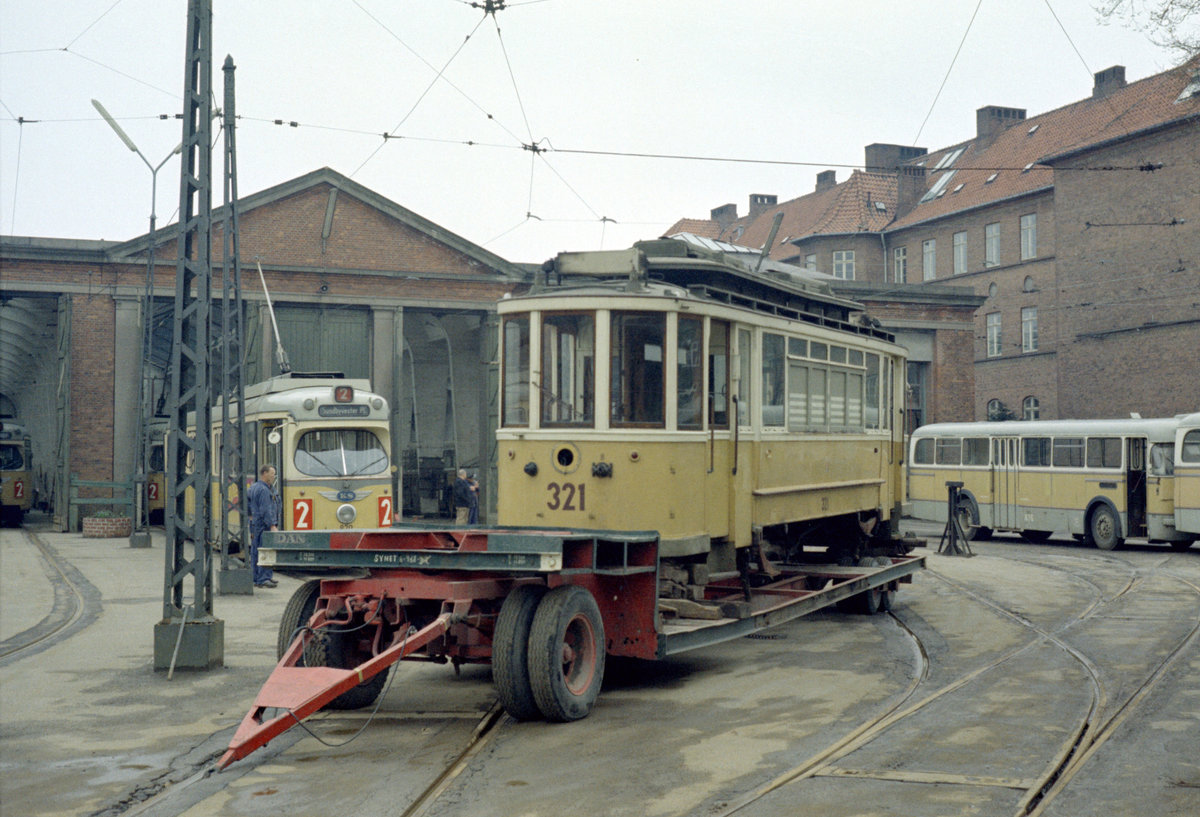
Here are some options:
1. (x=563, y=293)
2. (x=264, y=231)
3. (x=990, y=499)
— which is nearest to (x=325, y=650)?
(x=563, y=293)

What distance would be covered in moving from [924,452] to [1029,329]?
24.3 m

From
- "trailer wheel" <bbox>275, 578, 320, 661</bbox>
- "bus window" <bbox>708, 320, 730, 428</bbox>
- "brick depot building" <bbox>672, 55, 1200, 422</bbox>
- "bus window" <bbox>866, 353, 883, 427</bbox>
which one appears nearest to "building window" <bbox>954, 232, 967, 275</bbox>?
"brick depot building" <bbox>672, 55, 1200, 422</bbox>

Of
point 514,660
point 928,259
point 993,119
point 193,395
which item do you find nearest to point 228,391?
point 193,395

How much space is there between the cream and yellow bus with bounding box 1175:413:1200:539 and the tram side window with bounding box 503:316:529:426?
17.6 metres

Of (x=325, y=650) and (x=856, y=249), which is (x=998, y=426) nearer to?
(x=325, y=650)

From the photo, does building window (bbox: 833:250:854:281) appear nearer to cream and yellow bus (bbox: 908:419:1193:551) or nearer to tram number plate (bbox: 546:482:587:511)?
cream and yellow bus (bbox: 908:419:1193:551)

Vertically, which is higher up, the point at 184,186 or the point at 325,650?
the point at 184,186

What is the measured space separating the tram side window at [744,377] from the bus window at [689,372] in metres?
0.73

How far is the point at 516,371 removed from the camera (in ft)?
35.7

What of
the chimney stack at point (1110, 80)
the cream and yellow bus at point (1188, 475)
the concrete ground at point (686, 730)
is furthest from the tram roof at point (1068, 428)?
the chimney stack at point (1110, 80)

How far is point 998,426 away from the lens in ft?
95.0

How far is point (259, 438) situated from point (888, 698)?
47.9 ft

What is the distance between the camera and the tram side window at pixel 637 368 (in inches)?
409

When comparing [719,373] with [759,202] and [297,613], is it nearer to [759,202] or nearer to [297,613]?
[297,613]
